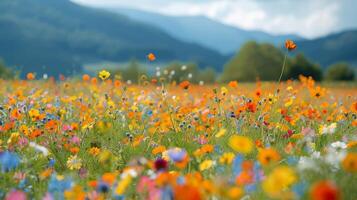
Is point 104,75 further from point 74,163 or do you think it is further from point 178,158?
point 178,158

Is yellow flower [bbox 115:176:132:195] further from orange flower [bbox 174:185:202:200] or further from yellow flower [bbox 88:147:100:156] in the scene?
yellow flower [bbox 88:147:100:156]

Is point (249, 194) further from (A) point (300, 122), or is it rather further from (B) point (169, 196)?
(A) point (300, 122)

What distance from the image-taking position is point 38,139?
11.5 ft

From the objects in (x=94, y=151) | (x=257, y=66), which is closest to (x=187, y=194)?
(x=94, y=151)

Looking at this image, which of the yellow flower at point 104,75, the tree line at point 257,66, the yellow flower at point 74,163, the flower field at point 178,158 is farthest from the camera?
the tree line at point 257,66

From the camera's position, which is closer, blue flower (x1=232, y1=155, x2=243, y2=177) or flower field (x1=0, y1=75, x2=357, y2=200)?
flower field (x1=0, y1=75, x2=357, y2=200)

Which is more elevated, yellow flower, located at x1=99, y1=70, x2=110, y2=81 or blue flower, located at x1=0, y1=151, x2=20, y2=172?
yellow flower, located at x1=99, y1=70, x2=110, y2=81

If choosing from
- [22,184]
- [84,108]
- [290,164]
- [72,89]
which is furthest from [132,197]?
[72,89]

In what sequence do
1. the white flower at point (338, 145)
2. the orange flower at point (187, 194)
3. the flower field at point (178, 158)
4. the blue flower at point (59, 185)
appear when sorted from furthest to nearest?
the white flower at point (338, 145) < the blue flower at point (59, 185) < the flower field at point (178, 158) < the orange flower at point (187, 194)

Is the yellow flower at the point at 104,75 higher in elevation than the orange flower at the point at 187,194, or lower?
lower

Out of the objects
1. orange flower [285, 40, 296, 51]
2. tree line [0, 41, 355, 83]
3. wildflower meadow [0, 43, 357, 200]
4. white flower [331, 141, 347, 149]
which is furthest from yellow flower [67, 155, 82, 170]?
tree line [0, 41, 355, 83]

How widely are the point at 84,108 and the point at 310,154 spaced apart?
7.89 feet

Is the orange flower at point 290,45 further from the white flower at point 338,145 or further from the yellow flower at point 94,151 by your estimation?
the yellow flower at point 94,151

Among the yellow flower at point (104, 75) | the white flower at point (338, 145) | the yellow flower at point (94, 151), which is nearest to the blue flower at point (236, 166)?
the white flower at point (338, 145)
